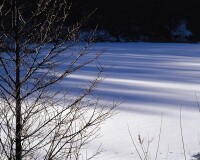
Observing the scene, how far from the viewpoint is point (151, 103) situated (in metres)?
6.65

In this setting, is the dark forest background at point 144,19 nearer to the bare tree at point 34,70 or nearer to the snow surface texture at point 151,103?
the snow surface texture at point 151,103

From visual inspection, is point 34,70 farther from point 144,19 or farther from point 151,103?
point 144,19

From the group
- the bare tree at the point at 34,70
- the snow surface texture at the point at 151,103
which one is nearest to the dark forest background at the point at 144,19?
the snow surface texture at the point at 151,103

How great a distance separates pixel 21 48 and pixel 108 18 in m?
20.6

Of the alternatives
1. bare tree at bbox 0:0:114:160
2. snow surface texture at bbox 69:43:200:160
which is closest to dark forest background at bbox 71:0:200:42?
snow surface texture at bbox 69:43:200:160

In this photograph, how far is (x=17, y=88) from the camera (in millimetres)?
2424

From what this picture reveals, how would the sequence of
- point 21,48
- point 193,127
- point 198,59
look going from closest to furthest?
point 21,48 → point 193,127 → point 198,59

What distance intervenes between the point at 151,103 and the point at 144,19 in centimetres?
1692

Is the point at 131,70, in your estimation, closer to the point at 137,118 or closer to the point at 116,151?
the point at 137,118

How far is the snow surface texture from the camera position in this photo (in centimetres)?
448

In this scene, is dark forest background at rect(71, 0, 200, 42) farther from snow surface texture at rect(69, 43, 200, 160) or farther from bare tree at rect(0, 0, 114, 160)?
bare tree at rect(0, 0, 114, 160)

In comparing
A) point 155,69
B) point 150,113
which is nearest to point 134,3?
point 155,69

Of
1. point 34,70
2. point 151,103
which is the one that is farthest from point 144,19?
point 34,70

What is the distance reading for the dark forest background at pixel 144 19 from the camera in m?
22.1
